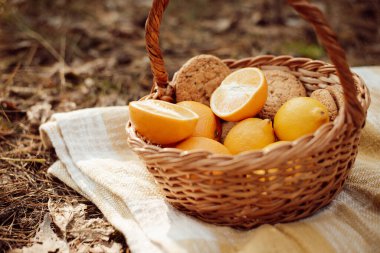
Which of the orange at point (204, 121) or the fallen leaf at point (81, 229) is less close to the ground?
the orange at point (204, 121)

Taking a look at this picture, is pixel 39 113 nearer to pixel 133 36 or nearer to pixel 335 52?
pixel 133 36

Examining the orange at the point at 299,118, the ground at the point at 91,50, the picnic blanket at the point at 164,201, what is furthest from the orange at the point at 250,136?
the ground at the point at 91,50

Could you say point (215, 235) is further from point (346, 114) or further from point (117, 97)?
point (117, 97)

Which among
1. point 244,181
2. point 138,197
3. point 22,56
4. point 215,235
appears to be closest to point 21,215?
point 138,197

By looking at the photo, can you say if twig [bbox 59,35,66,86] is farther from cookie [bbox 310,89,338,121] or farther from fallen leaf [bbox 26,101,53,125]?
cookie [bbox 310,89,338,121]

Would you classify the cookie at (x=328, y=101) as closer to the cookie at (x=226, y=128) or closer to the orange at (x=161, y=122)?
the cookie at (x=226, y=128)
